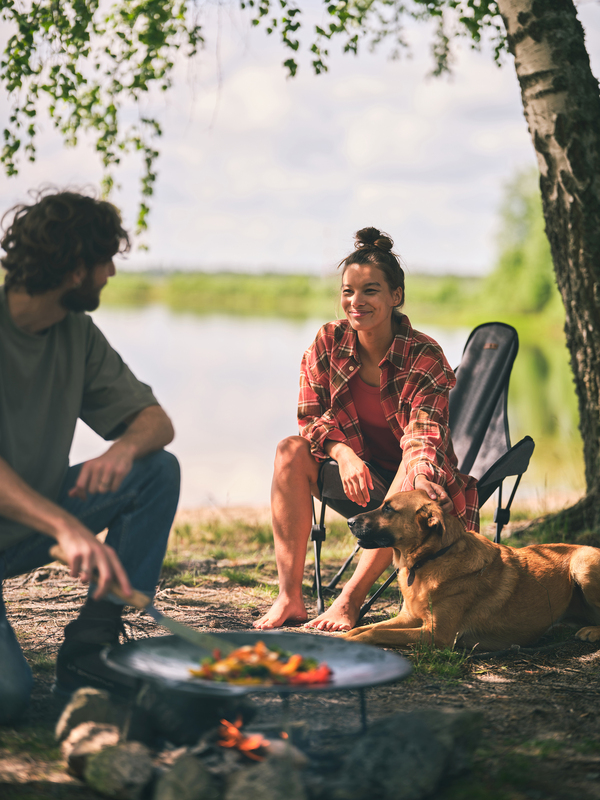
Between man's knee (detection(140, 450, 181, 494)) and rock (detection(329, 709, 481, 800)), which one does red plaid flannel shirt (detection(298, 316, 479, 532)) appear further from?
rock (detection(329, 709, 481, 800))

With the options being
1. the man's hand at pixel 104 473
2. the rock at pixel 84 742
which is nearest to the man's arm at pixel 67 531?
the man's hand at pixel 104 473

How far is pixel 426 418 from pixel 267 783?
2030 millimetres

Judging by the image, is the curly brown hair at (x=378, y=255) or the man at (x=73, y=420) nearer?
the man at (x=73, y=420)

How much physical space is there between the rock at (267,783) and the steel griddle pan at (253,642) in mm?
167

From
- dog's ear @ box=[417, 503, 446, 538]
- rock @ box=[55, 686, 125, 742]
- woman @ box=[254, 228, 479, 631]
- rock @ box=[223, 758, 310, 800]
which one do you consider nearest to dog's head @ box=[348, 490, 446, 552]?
dog's ear @ box=[417, 503, 446, 538]

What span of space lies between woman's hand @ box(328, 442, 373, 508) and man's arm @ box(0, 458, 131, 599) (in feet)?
4.93

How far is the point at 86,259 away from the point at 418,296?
4450 centimetres

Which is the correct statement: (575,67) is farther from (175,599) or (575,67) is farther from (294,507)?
(175,599)

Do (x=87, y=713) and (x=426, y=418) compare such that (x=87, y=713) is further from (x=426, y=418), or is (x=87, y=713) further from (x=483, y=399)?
(x=483, y=399)

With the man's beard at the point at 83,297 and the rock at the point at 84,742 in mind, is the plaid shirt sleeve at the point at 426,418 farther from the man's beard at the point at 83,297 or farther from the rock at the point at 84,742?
the rock at the point at 84,742

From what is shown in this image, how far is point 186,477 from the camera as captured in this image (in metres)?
11.0

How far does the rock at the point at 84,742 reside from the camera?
5.99 feet

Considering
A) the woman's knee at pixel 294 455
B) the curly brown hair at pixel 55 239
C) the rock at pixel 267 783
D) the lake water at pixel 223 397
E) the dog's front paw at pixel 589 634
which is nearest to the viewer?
the rock at pixel 267 783

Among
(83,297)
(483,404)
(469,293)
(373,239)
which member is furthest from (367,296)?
(469,293)
